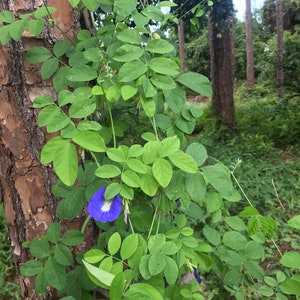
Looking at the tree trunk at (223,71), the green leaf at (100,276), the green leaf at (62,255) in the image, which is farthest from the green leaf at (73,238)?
the tree trunk at (223,71)

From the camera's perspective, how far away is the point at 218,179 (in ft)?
2.53

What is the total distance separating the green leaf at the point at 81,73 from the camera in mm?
826

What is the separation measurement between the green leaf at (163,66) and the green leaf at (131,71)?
23 mm

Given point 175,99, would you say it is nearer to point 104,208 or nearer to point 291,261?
point 104,208

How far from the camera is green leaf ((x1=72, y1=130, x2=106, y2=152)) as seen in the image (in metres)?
0.67

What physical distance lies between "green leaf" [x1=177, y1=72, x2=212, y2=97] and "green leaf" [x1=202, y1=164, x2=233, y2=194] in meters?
0.23

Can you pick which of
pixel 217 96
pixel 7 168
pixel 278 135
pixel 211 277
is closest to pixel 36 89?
pixel 7 168

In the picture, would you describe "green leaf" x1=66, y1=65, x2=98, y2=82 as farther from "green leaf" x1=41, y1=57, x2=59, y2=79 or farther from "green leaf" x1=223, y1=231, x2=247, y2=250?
"green leaf" x1=223, y1=231, x2=247, y2=250

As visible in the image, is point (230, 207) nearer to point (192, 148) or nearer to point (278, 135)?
point (192, 148)

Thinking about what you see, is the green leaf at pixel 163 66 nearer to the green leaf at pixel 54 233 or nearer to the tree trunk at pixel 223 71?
the green leaf at pixel 54 233

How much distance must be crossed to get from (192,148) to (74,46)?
1.48ft

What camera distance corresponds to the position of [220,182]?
77 cm

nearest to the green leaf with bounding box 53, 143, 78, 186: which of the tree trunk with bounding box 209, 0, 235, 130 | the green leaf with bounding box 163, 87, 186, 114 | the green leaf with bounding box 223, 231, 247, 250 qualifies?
the green leaf with bounding box 163, 87, 186, 114

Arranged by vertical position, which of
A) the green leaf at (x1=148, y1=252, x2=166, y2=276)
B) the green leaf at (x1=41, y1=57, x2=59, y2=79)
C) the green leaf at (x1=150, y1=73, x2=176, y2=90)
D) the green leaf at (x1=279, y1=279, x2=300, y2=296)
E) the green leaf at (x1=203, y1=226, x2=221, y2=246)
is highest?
the green leaf at (x1=41, y1=57, x2=59, y2=79)
